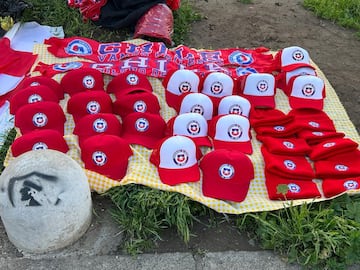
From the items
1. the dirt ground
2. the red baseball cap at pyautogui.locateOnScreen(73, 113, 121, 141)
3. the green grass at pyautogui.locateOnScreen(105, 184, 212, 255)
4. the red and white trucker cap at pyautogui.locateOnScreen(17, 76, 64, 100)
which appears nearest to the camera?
the green grass at pyautogui.locateOnScreen(105, 184, 212, 255)

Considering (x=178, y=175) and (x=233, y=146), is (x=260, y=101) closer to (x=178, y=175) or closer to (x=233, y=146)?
(x=233, y=146)

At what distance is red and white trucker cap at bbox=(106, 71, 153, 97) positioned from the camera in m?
3.86

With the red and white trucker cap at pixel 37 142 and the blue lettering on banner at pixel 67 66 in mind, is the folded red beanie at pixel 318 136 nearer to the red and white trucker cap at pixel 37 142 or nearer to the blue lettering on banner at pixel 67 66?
the red and white trucker cap at pixel 37 142

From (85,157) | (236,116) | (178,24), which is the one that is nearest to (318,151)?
(236,116)

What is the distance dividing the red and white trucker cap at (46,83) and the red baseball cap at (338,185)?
197 centimetres

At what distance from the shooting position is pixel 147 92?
3.75m

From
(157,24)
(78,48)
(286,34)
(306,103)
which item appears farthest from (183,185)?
(286,34)

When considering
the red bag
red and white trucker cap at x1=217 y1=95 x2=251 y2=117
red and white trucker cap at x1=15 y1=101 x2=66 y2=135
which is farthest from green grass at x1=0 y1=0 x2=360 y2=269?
the red bag

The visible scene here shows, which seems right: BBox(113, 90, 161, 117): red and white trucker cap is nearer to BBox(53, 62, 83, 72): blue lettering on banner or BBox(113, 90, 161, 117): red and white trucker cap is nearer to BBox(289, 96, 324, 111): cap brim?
BBox(53, 62, 83, 72): blue lettering on banner

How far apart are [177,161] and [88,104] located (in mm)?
847

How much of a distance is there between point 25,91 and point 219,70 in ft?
5.03

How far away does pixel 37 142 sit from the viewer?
314 centimetres

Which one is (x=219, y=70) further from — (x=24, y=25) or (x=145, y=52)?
(x=24, y=25)

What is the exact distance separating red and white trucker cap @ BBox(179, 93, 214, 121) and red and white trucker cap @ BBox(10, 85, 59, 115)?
95cm
